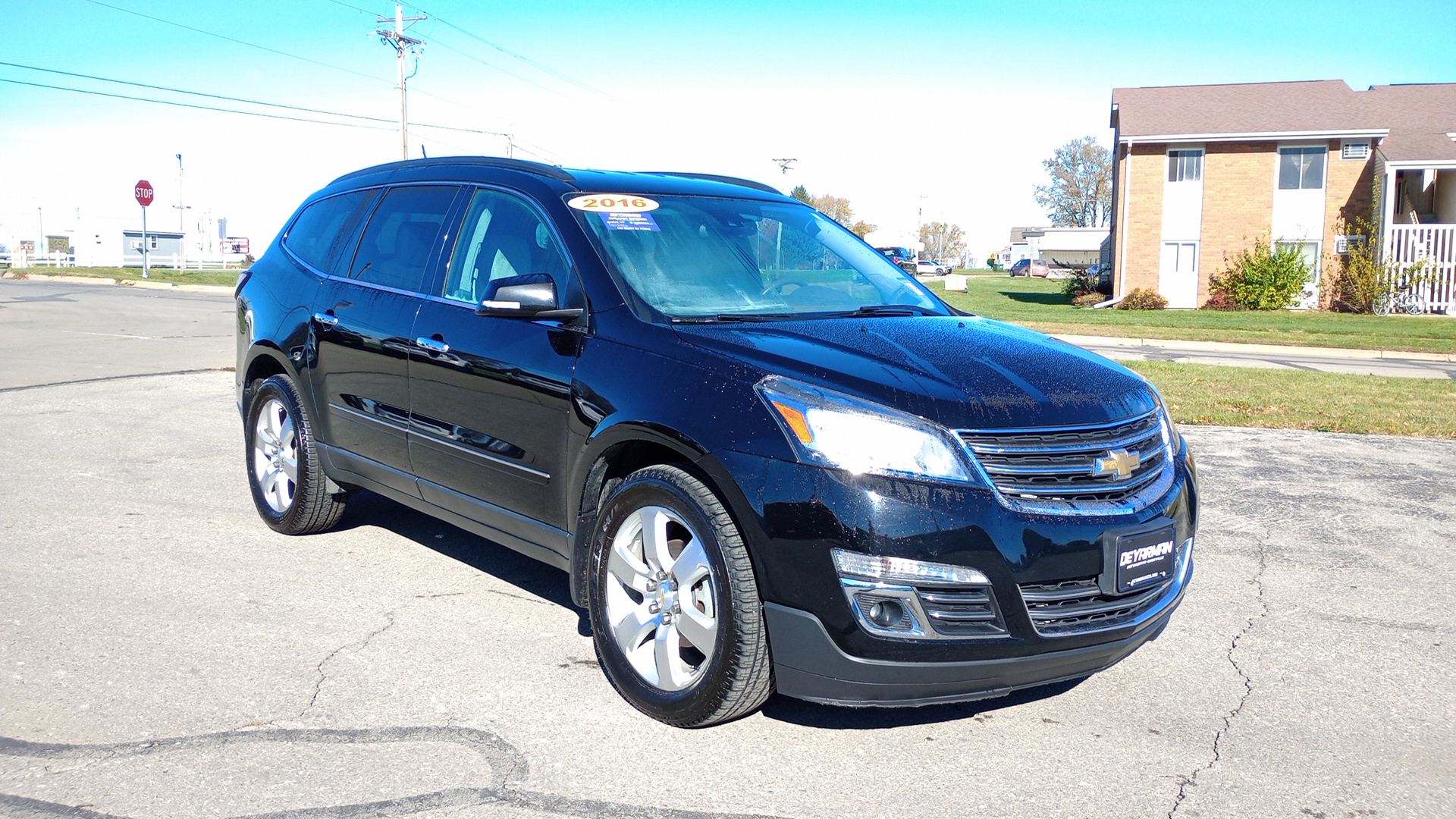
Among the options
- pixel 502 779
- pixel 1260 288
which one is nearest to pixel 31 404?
pixel 502 779

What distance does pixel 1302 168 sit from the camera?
36281mm

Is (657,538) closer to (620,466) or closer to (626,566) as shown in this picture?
(626,566)

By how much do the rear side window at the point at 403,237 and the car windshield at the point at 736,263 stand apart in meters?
0.90

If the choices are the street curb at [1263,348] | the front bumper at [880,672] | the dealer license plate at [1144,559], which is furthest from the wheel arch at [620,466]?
the street curb at [1263,348]

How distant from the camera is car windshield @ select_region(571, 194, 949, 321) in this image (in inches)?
162

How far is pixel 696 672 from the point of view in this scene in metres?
3.54

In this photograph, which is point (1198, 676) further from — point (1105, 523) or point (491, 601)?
point (491, 601)

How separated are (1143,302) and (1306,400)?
25.7 meters

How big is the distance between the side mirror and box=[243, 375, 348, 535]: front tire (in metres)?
2.03

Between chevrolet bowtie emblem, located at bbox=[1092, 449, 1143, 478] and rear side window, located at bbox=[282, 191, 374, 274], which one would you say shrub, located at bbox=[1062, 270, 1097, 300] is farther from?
chevrolet bowtie emblem, located at bbox=[1092, 449, 1143, 478]

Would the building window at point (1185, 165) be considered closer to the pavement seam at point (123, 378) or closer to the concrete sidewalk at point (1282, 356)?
the concrete sidewalk at point (1282, 356)

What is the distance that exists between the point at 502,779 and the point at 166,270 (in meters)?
47.3

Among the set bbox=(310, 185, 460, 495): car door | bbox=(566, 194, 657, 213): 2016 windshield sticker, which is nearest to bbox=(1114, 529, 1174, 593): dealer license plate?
bbox=(566, 194, 657, 213): 2016 windshield sticker

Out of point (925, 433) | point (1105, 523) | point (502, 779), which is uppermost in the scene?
point (925, 433)
